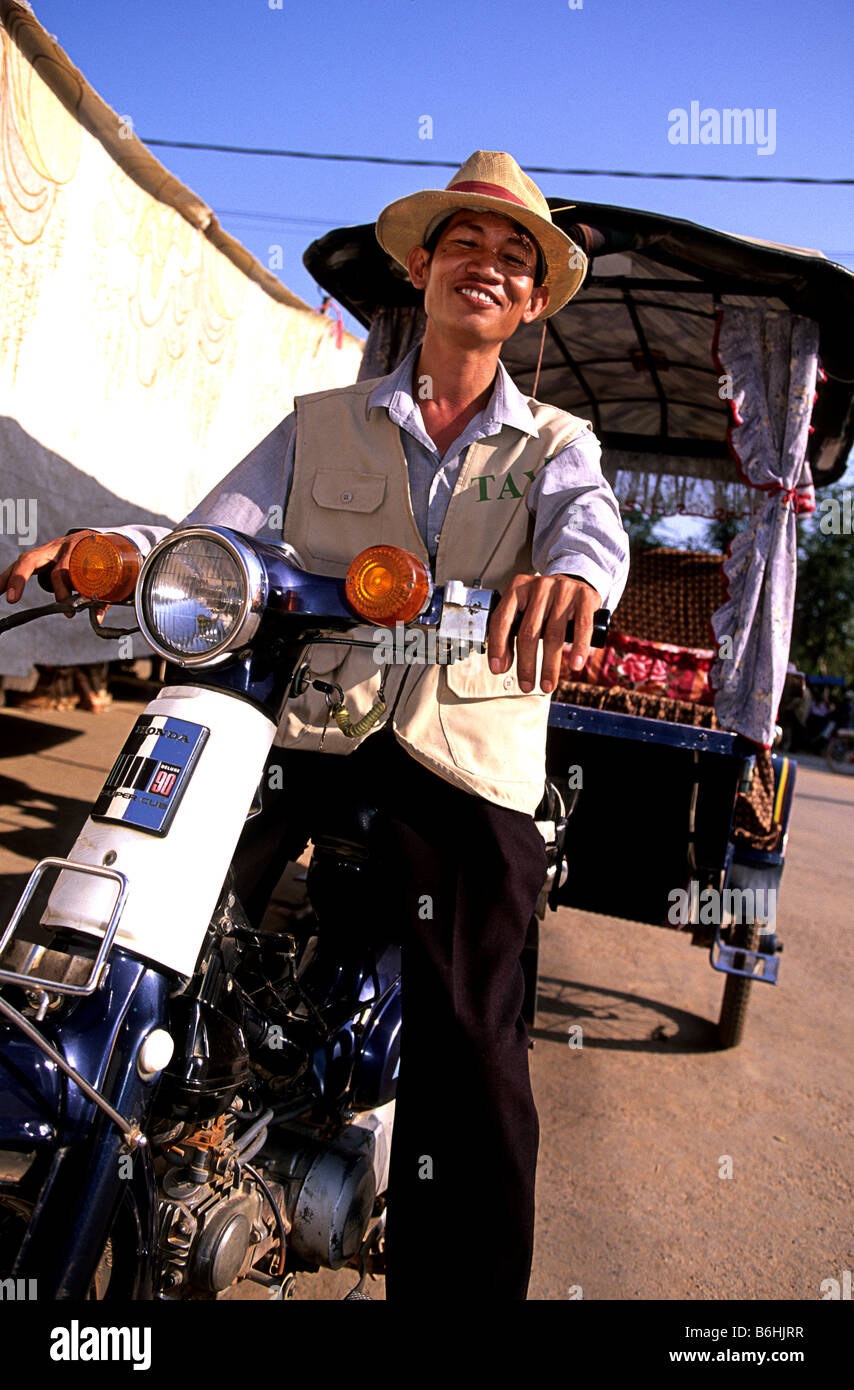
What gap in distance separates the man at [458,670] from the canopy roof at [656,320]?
4.90 ft

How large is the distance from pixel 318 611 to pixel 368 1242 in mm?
1277

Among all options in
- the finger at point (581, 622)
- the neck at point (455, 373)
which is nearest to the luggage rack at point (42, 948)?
the finger at point (581, 622)

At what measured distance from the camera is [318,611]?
1.27m

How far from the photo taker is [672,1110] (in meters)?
3.03

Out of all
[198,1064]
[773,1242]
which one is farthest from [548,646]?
[773,1242]

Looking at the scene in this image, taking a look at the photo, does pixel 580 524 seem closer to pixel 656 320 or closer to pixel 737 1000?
pixel 737 1000

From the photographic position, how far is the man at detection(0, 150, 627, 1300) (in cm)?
145

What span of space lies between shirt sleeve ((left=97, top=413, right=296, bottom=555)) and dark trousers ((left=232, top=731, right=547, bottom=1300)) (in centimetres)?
48

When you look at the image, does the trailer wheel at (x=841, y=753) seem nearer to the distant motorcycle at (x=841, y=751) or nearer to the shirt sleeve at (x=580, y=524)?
the distant motorcycle at (x=841, y=751)

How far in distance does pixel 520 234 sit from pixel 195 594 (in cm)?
103

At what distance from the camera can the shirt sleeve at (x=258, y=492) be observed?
174cm

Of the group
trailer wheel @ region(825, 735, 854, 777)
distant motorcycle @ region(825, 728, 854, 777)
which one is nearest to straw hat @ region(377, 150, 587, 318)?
distant motorcycle @ region(825, 728, 854, 777)
